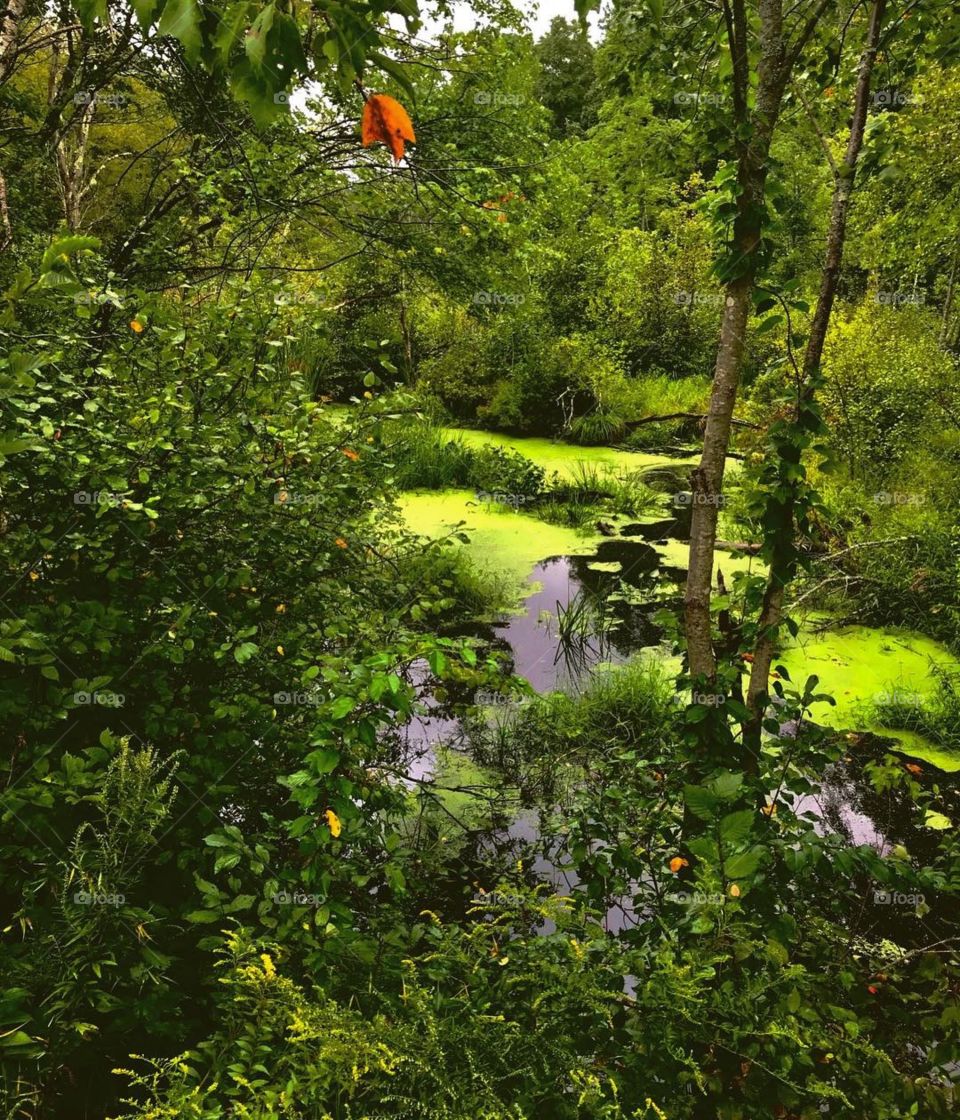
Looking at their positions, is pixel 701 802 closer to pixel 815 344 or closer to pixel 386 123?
pixel 815 344

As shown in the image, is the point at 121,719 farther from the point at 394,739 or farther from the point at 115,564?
the point at 394,739

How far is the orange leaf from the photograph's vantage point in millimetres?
1150

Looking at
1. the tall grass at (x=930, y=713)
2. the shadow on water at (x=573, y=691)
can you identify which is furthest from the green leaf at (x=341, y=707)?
the tall grass at (x=930, y=713)

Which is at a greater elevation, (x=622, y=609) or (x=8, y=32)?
(x=8, y=32)

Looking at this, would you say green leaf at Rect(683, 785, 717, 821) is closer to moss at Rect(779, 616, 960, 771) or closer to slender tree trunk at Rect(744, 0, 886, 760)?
slender tree trunk at Rect(744, 0, 886, 760)

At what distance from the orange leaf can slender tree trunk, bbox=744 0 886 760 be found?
1015 millimetres

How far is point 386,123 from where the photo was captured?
116 centimetres

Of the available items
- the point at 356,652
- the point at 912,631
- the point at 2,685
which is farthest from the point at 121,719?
the point at 912,631

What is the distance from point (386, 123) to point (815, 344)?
3.54ft

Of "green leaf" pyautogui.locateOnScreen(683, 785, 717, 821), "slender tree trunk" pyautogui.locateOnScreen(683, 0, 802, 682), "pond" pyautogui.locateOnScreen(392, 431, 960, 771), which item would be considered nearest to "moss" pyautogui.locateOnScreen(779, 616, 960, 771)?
"pond" pyautogui.locateOnScreen(392, 431, 960, 771)

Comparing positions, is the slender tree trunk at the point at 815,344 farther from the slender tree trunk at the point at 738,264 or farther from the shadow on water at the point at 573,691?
the shadow on water at the point at 573,691

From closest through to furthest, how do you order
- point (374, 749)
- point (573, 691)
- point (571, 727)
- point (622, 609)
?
point (374, 749) < point (571, 727) < point (573, 691) < point (622, 609)

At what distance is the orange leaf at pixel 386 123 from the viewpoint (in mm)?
1150

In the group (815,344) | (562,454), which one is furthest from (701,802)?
(562,454)
